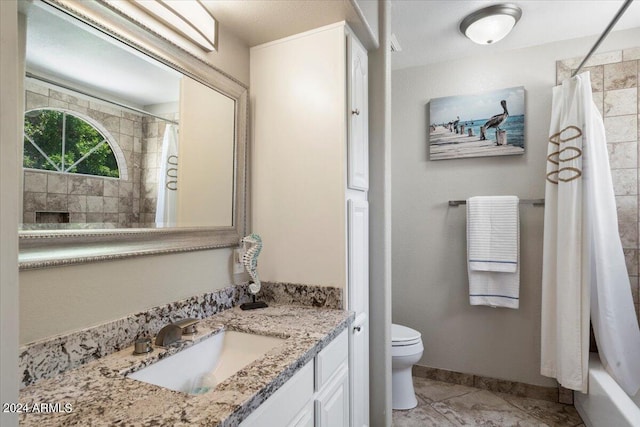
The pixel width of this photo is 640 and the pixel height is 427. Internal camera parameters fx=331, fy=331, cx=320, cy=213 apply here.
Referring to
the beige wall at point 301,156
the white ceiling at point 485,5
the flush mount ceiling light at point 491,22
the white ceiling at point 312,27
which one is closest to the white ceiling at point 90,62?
the white ceiling at point 312,27

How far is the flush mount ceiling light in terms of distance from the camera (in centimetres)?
193

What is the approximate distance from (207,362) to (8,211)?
97 cm

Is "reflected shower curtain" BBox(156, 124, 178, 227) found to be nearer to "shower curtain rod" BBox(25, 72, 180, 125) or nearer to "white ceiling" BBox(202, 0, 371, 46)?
"shower curtain rod" BBox(25, 72, 180, 125)

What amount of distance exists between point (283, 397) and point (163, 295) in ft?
1.94

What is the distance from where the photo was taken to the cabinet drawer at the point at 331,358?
1156mm

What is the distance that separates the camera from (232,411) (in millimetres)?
706

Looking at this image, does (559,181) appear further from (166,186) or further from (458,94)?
(166,186)

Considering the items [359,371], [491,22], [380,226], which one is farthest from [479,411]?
[491,22]

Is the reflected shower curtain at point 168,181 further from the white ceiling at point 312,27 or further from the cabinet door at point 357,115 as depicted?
the cabinet door at point 357,115

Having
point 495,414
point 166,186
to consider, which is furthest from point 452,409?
point 166,186

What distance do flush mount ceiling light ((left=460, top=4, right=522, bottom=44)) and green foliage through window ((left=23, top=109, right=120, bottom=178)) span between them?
83.1 inches

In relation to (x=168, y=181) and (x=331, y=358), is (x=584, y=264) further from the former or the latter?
(x=168, y=181)

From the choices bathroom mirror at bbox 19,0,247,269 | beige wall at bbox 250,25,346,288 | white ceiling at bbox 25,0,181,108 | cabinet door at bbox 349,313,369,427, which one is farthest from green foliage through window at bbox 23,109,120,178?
cabinet door at bbox 349,313,369,427

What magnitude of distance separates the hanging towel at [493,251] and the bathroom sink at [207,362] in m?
1.76
